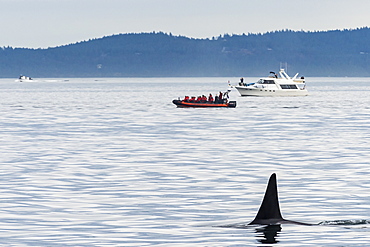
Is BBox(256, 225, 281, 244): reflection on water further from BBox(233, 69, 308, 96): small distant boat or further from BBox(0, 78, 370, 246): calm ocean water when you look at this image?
BBox(233, 69, 308, 96): small distant boat

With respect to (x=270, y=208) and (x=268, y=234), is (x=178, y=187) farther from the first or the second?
(x=268, y=234)

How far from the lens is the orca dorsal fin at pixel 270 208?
21203 mm

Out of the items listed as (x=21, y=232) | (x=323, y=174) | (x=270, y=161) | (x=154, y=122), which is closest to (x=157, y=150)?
(x=270, y=161)

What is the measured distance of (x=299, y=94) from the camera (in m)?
159

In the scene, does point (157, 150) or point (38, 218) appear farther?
point (157, 150)

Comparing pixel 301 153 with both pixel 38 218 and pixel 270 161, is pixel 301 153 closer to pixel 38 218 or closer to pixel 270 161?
pixel 270 161

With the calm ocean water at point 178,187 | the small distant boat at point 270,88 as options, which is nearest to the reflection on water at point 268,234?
the calm ocean water at point 178,187

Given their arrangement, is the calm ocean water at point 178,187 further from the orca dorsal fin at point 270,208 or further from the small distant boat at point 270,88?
the small distant boat at point 270,88

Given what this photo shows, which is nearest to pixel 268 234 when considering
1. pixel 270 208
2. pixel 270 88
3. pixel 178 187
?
pixel 270 208

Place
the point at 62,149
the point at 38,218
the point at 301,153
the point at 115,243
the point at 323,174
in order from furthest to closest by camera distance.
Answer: the point at 62,149, the point at 301,153, the point at 323,174, the point at 38,218, the point at 115,243

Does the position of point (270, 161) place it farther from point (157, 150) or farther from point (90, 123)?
point (90, 123)

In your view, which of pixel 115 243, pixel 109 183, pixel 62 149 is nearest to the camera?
pixel 115 243

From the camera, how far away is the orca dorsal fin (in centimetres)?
2120

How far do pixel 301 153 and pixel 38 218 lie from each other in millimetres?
21810
